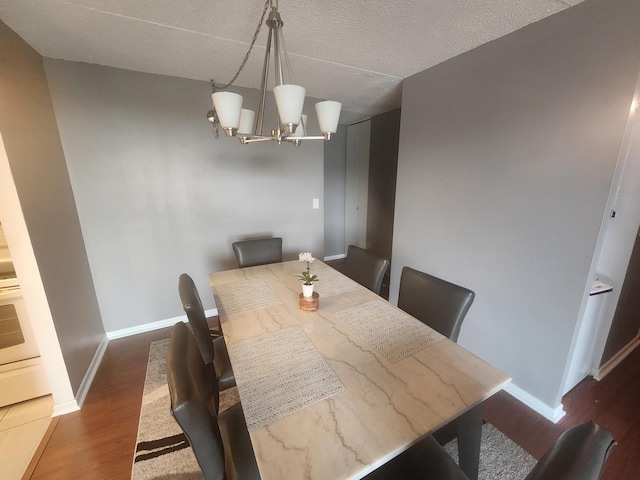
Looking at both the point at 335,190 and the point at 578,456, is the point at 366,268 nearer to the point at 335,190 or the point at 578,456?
the point at 578,456

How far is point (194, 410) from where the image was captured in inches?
29.6

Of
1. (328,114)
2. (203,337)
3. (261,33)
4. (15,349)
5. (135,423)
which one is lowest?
(135,423)


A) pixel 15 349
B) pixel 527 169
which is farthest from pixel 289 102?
pixel 15 349

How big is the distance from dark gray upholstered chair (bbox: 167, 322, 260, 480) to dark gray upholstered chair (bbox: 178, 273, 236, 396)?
0.62 ft

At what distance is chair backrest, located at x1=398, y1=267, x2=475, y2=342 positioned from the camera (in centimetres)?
135

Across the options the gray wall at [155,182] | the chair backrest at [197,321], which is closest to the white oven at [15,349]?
the gray wall at [155,182]

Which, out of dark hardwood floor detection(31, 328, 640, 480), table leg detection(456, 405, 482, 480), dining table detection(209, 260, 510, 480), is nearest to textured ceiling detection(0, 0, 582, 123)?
dining table detection(209, 260, 510, 480)

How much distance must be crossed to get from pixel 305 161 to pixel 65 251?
2.27 metres

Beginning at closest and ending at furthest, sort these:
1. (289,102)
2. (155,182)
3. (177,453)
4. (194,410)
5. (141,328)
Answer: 1. (194,410)
2. (289,102)
3. (177,453)
4. (155,182)
5. (141,328)

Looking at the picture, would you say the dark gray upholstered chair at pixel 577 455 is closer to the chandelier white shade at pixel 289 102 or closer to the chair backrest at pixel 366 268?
the chandelier white shade at pixel 289 102

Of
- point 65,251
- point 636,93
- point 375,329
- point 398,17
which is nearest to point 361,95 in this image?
point 398,17

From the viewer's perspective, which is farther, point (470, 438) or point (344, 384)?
point (470, 438)

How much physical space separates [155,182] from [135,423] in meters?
1.89

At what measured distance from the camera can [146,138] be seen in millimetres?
2307
